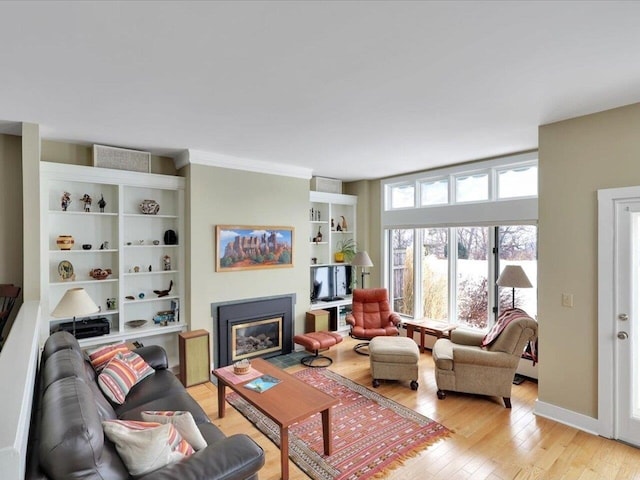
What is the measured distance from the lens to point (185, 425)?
1897 millimetres

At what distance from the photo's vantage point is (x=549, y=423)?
307 centimetres

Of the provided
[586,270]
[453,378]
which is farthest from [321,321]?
[586,270]

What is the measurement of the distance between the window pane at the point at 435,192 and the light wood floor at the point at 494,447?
2.77m

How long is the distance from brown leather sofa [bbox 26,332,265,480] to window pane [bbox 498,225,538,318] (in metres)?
3.62

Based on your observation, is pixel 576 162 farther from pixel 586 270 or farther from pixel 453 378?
pixel 453 378

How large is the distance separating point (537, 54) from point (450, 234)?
10.9ft

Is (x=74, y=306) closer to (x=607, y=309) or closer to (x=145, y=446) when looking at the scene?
(x=145, y=446)

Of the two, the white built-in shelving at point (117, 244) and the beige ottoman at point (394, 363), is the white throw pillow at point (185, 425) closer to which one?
the white built-in shelving at point (117, 244)

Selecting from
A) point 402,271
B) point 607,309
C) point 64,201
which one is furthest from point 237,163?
point 607,309

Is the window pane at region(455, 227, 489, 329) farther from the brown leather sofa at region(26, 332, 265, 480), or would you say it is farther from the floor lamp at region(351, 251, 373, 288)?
the brown leather sofa at region(26, 332, 265, 480)


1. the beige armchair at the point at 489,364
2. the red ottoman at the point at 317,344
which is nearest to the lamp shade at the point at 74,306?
the red ottoman at the point at 317,344

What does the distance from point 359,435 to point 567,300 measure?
2227 millimetres

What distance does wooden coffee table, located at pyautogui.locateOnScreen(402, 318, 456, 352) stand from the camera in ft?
15.3

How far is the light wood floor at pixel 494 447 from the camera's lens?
243cm
